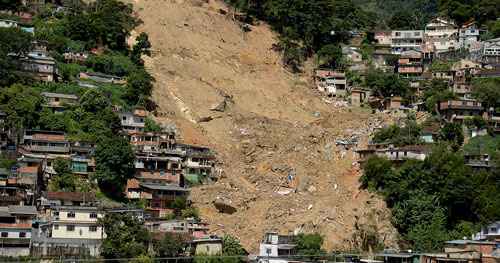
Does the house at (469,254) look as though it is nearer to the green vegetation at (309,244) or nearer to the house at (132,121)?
the green vegetation at (309,244)

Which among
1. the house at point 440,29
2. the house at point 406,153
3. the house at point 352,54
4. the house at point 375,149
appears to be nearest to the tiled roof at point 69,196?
the house at point 375,149

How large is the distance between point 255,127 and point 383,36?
32.4 meters

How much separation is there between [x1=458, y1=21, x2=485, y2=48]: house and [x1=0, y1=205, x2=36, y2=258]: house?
6047cm

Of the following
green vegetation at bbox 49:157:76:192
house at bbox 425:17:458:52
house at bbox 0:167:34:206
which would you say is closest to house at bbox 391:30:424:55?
house at bbox 425:17:458:52

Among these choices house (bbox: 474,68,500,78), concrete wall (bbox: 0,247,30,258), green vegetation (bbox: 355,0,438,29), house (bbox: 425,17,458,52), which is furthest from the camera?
green vegetation (bbox: 355,0,438,29)

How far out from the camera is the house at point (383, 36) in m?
102

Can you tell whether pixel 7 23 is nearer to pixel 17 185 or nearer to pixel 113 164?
pixel 113 164

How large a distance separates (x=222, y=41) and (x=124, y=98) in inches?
845

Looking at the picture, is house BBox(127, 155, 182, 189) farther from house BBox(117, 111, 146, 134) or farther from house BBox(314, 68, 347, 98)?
house BBox(314, 68, 347, 98)

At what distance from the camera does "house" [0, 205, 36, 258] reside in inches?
2010

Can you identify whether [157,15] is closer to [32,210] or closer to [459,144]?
[459,144]

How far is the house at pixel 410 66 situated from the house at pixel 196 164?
3069 cm

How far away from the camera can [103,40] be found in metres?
87.1

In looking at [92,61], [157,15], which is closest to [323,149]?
[92,61]
